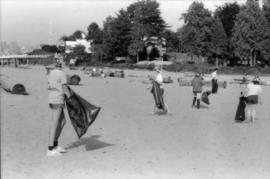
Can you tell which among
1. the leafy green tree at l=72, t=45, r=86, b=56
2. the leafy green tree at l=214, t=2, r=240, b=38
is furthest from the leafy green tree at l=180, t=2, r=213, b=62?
the leafy green tree at l=72, t=45, r=86, b=56

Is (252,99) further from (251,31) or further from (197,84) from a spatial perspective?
(251,31)

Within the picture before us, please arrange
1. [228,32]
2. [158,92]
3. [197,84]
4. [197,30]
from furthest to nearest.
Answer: [228,32], [197,30], [197,84], [158,92]

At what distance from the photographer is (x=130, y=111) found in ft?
55.5

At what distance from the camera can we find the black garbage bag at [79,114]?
29.4ft

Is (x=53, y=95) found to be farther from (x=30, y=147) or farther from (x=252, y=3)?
(x=252, y=3)

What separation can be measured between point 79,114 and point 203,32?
6807 centimetres

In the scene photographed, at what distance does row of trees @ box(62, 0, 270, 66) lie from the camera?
2611 inches

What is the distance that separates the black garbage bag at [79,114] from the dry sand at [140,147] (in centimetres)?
51

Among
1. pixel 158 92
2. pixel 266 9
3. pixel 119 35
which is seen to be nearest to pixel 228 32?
pixel 266 9

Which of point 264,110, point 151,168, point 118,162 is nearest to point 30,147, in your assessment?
point 118,162

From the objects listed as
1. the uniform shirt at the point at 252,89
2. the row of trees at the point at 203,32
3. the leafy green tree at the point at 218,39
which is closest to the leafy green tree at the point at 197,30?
the row of trees at the point at 203,32

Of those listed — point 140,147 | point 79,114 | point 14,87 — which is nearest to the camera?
point 79,114

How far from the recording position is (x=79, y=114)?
9016 mm

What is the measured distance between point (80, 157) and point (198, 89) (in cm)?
1098
